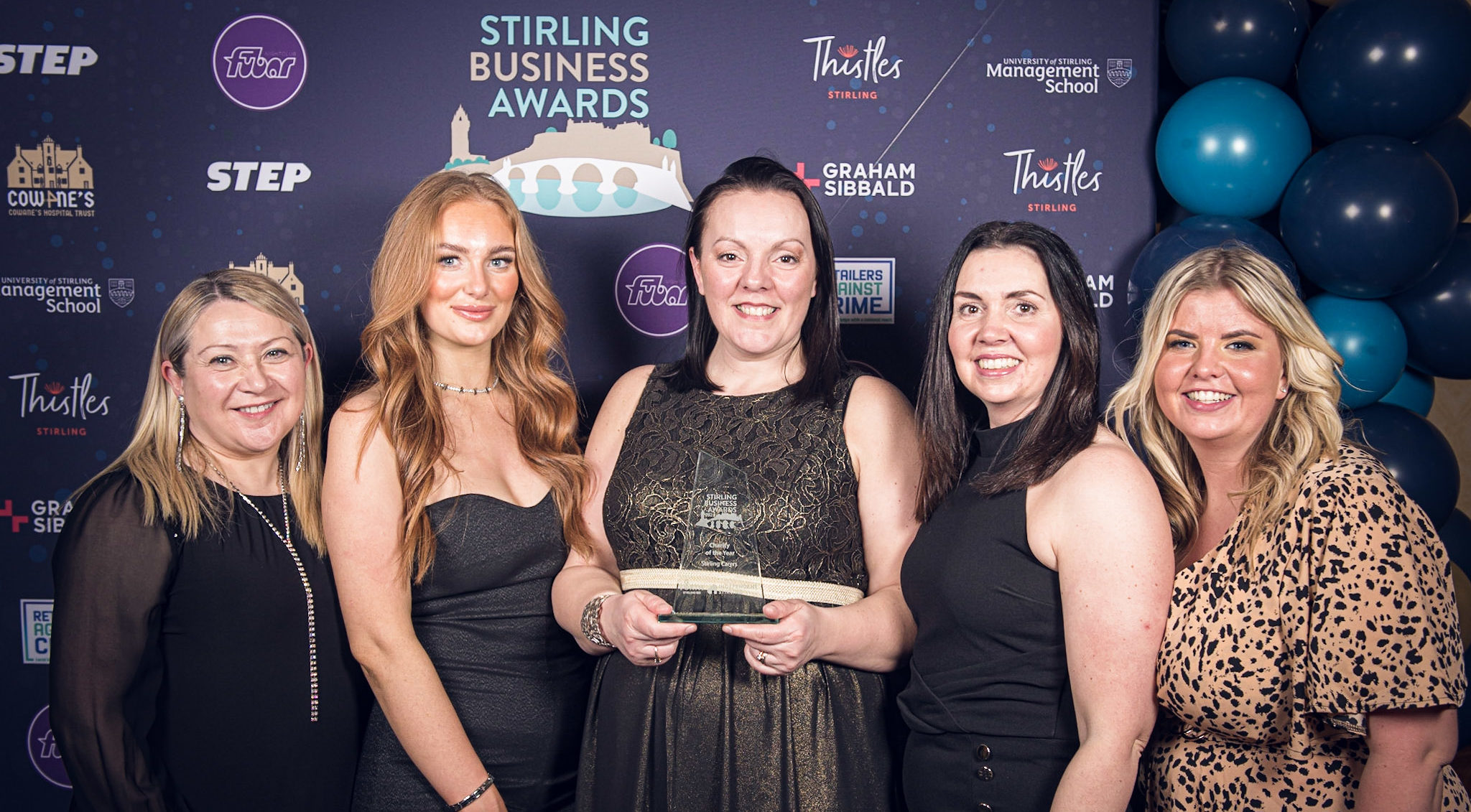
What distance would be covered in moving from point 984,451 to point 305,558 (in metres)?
1.35

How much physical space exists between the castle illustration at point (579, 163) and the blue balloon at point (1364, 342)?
1798 mm

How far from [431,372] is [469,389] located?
0.34 ft

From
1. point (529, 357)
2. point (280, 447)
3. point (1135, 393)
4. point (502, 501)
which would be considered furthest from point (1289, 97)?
point (280, 447)

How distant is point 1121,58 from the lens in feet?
9.07

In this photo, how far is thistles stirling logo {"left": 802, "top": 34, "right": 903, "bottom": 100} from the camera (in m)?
2.74

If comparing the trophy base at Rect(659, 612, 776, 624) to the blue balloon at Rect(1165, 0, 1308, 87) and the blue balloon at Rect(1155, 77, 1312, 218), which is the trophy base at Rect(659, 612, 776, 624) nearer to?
the blue balloon at Rect(1155, 77, 1312, 218)

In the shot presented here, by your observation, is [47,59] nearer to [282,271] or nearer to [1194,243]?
[282,271]

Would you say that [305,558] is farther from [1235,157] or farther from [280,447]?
[1235,157]

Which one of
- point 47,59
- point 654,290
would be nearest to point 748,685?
point 654,290

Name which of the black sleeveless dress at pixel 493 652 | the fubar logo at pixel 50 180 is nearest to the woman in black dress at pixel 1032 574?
the black sleeveless dress at pixel 493 652

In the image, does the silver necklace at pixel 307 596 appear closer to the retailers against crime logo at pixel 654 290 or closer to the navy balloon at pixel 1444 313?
the retailers against crime logo at pixel 654 290

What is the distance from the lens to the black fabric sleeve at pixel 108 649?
5.65 feet

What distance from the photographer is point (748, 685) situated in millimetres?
1781

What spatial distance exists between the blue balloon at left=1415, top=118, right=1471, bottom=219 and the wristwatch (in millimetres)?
2464
